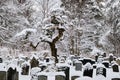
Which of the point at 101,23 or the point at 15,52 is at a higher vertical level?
the point at 101,23

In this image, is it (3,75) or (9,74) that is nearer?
(3,75)

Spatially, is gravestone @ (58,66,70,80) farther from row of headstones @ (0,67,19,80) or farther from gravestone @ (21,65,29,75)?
gravestone @ (21,65,29,75)

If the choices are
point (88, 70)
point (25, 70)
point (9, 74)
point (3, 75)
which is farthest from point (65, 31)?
point (88, 70)

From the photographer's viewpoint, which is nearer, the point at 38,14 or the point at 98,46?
the point at 98,46

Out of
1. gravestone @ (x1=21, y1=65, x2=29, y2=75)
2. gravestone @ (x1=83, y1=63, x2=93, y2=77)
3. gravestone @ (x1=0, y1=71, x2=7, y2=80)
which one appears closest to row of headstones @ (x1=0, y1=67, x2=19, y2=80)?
gravestone @ (x1=0, y1=71, x2=7, y2=80)

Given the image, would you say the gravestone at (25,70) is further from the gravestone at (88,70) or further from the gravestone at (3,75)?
the gravestone at (88,70)

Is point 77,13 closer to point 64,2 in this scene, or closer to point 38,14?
point 64,2

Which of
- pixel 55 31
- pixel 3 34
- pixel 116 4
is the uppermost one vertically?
pixel 116 4

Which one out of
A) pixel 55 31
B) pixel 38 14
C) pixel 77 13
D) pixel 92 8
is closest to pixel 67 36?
pixel 77 13

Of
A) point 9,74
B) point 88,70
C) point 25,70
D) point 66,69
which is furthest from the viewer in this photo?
point 25,70

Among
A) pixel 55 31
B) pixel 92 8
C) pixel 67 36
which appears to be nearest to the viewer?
pixel 55 31

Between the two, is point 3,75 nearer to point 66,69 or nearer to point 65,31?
point 66,69

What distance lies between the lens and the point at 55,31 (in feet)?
43.6

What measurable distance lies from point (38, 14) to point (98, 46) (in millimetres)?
9078
